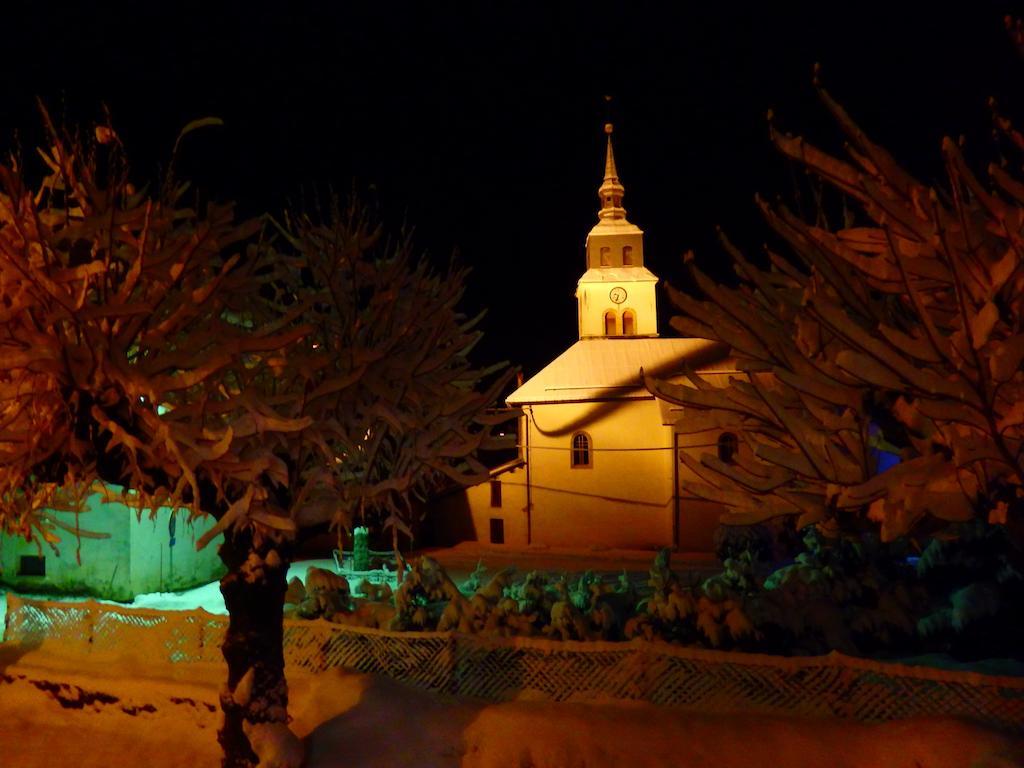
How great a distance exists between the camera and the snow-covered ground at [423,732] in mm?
7285

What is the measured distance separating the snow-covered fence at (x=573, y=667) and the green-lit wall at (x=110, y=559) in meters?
5.34

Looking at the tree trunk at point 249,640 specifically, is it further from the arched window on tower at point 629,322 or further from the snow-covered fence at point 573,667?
the arched window on tower at point 629,322

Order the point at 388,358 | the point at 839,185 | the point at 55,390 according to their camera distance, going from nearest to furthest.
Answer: the point at 839,185 < the point at 55,390 < the point at 388,358

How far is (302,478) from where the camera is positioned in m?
8.22

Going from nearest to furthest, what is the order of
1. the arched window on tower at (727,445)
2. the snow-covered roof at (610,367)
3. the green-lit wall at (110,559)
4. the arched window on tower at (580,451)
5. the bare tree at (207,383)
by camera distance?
1. the bare tree at (207,383)
2. the green-lit wall at (110,559)
3. the arched window on tower at (727,445)
4. the arched window on tower at (580,451)
5. the snow-covered roof at (610,367)

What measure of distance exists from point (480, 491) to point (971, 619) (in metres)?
19.5

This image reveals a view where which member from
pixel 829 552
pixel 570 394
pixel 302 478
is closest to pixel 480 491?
pixel 570 394

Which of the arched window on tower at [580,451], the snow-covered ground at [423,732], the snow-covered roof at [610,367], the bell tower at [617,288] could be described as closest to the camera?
the snow-covered ground at [423,732]

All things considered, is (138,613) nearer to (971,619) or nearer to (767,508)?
(767,508)

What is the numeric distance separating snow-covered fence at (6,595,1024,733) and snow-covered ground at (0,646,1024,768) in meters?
0.27

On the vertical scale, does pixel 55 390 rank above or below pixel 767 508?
above

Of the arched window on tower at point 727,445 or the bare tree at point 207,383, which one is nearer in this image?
the bare tree at point 207,383

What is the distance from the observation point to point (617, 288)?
3334cm

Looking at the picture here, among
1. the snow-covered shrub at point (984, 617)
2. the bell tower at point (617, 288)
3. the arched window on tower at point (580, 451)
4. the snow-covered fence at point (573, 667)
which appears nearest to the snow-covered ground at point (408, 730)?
the snow-covered fence at point (573, 667)
